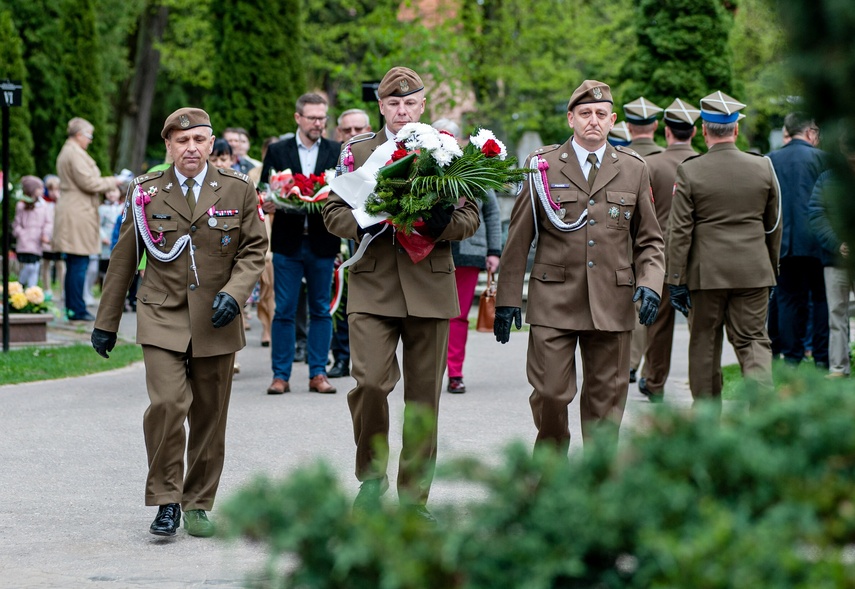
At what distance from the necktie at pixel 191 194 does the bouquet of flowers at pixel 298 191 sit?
12.4ft

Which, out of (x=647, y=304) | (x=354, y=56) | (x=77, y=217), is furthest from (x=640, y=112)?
(x=354, y=56)

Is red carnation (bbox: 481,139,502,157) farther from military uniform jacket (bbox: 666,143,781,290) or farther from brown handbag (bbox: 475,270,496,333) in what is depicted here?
brown handbag (bbox: 475,270,496,333)

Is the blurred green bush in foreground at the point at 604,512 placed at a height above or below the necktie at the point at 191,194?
below

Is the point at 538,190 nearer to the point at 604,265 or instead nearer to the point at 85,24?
the point at 604,265

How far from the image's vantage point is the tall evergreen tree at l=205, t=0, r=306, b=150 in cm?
2656

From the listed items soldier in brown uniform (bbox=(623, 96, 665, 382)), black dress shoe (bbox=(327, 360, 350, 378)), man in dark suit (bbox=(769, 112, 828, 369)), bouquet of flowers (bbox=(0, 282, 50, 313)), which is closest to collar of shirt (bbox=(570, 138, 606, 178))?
soldier in brown uniform (bbox=(623, 96, 665, 382))

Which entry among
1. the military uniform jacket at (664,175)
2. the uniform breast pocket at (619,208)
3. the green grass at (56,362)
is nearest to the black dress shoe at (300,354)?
the green grass at (56,362)

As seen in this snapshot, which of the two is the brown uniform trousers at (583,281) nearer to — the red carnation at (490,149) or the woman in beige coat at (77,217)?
the red carnation at (490,149)

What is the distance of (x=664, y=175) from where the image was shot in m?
10.3

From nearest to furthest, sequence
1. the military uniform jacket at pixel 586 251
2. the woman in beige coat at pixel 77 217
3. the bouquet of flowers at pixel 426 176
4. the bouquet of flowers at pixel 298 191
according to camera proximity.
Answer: the bouquet of flowers at pixel 426 176 < the military uniform jacket at pixel 586 251 < the bouquet of flowers at pixel 298 191 < the woman in beige coat at pixel 77 217

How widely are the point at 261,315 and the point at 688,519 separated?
11.5 metres

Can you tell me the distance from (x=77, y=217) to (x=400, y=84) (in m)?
11.2

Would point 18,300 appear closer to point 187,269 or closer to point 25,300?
point 25,300

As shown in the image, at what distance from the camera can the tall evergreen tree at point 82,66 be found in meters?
30.1
